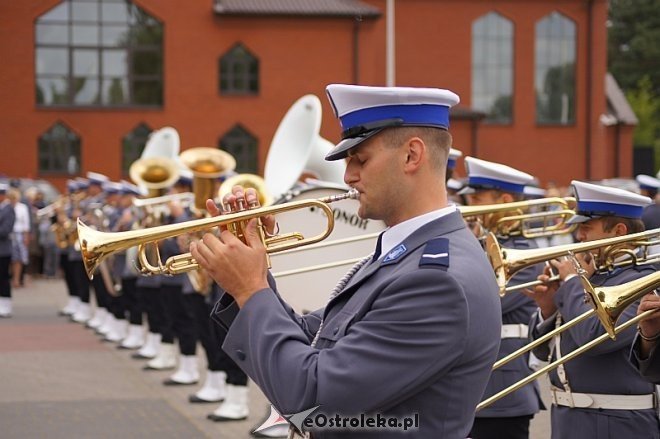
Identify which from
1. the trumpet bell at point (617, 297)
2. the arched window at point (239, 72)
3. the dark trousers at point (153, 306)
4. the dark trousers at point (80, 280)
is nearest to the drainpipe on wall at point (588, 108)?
the arched window at point (239, 72)

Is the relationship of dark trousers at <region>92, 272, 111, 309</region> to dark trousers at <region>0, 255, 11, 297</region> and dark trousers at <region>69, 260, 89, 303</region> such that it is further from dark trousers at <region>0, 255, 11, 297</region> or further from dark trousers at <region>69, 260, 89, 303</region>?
dark trousers at <region>0, 255, 11, 297</region>

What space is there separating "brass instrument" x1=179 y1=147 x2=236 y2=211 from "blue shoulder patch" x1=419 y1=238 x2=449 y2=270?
7.07 m

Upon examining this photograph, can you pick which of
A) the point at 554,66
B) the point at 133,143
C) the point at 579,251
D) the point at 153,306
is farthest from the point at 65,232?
the point at 554,66

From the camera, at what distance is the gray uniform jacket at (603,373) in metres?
4.56

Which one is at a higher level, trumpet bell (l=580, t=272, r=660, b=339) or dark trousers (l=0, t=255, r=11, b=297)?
trumpet bell (l=580, t=272, r=660, b=339)

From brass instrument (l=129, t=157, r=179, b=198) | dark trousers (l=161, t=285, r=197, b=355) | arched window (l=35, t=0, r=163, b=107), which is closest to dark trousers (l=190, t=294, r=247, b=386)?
dark trousers (l=161, t=285, r=197, b=355)

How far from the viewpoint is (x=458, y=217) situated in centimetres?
308

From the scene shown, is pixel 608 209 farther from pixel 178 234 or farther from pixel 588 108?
pixel 588 108

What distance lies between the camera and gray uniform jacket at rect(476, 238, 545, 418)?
5465 millimetres

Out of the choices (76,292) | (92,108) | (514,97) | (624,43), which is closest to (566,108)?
(514,97)

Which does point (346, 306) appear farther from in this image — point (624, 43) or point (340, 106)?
point (624, 43)

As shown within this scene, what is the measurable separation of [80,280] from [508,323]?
466 inches

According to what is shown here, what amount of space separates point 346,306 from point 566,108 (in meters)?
34.8

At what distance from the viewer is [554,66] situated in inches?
1432
